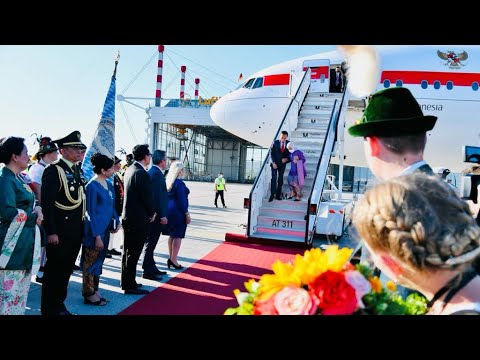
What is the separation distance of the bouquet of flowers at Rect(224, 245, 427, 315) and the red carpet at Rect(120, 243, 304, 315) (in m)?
2.89

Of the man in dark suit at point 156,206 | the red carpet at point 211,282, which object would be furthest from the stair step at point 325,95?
the man in dark suit at point 156,206

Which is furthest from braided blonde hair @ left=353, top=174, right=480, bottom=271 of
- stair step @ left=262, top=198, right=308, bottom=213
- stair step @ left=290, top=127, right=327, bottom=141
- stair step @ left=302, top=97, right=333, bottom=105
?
stair step @ left=302, top=97, right=333, bottom=105

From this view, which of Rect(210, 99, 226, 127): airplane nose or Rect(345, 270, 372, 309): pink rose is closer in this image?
Rect(345, 270, 372, 309): pink rose

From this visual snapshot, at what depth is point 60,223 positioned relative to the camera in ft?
10.8

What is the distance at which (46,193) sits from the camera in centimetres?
321

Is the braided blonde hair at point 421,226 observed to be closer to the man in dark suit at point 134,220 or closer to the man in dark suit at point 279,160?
the man in dark suit at point 134,220

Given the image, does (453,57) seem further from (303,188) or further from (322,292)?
(322,292)

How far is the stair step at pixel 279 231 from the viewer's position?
A: 7150 millimetres

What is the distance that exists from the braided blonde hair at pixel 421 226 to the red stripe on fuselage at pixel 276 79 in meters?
9.64

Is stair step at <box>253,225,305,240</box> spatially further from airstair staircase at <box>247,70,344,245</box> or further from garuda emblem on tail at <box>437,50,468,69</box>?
garuda emblem on tail at <box>437,50,468,69</box>

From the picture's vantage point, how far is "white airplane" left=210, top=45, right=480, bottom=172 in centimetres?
882

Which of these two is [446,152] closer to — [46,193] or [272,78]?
[272,78]
